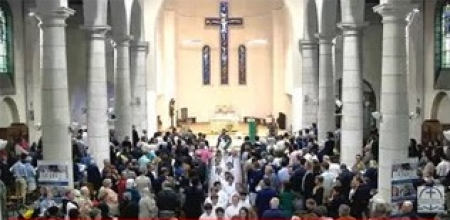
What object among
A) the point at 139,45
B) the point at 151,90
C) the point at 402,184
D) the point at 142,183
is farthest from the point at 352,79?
the point at 151,90

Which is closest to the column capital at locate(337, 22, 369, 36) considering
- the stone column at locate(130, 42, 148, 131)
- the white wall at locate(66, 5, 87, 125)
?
the stone column at locate(130, 42, 148, 131)

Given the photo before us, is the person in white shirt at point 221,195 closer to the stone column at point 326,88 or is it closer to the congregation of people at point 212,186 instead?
the congregation of people at point 212,186

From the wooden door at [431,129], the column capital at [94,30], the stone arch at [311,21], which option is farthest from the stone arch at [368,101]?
the column capital at [94,30]

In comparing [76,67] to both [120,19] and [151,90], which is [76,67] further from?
[120,19]

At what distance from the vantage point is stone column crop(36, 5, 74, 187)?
16.0m

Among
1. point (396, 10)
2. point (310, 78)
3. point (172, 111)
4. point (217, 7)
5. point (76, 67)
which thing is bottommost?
point (172, 111)

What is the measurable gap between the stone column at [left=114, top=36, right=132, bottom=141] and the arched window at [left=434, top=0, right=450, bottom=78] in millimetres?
12983

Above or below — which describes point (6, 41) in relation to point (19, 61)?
above

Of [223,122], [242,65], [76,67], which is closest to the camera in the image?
[76,67]

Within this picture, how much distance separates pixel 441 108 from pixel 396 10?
15.5 m

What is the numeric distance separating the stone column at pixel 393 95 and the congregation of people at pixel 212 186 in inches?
29.1

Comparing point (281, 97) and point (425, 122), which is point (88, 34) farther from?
point (281, 97)

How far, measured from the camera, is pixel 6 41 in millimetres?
28984

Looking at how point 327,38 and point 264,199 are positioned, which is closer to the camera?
point 264,199
